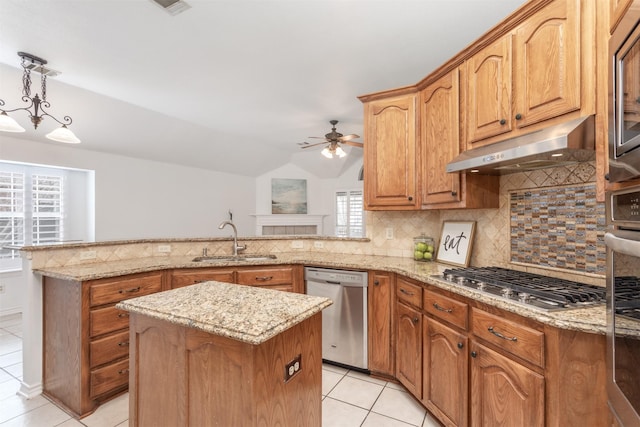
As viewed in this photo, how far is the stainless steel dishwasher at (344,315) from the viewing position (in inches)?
93.3

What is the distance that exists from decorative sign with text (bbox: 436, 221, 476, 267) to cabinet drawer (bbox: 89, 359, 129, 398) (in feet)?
8.32

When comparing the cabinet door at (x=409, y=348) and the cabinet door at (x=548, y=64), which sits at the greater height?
the cabinet door at (x=548, y=64)

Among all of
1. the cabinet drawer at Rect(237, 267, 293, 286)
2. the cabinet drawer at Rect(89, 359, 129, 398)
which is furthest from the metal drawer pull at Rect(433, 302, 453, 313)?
the cabinet drawer at Rect(89, 359, 129, 398)

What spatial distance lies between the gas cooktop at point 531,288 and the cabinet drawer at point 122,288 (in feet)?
6.95

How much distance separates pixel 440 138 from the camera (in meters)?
2.11

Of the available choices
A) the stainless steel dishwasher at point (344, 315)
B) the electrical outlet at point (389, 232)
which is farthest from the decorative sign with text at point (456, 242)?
the stainless steel dishwasher at point (344, 315)

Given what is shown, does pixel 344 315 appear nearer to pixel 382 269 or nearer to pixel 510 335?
pixel 382 269

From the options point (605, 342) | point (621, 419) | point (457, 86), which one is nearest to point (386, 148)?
point (457, 86)

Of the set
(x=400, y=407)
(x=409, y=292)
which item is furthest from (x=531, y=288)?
(x=400, y=407)

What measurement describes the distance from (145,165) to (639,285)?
5.97 meters

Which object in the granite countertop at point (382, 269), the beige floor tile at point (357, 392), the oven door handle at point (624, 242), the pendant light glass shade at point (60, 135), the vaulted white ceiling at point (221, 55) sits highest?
the vaulted white ceiling at point (221, 55)

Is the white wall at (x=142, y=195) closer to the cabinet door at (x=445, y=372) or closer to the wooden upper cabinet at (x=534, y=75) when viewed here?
the cabinet door at (x=445, y=372)

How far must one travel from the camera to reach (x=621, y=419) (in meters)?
0.87

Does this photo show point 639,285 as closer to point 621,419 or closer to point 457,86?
point 621,419
